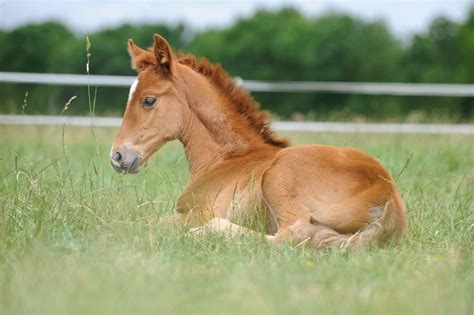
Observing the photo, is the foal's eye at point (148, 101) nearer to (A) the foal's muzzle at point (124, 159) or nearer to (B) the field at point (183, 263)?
(A) the foal's muzzle at point (124, 159)

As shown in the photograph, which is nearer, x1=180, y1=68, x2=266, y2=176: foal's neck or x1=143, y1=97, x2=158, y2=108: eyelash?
x1=143, y1=97, x2=158, y2=108: eyelash

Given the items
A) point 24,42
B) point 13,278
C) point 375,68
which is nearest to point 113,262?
point 13,278

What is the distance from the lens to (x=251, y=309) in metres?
4.02

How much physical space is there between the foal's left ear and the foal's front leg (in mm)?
1263

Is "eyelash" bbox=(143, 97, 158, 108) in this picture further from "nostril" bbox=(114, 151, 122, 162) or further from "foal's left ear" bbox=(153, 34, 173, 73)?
"nostril" bbox=(114, 151, 122, 162)

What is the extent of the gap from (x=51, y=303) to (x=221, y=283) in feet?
2.92

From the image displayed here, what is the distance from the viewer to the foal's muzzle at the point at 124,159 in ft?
20.4

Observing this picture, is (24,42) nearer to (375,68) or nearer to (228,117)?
(375,68)

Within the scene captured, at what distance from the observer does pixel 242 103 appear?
657 cm

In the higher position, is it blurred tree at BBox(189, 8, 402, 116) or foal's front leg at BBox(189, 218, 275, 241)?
foal's front leg at BBox(189, 218, 275, 241)

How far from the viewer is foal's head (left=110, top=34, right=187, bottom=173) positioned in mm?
6246

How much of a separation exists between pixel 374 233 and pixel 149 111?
1906 mm

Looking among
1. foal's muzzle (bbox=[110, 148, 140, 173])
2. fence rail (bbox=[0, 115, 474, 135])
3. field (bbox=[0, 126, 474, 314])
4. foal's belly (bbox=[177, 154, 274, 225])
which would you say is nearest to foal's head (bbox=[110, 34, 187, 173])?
foal's muzzle (bbox=[110, 148, 140, 173])

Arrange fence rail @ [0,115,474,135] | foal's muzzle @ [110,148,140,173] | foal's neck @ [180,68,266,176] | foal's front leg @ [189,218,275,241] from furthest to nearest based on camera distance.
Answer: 1. fence rail @ [0,115,474,135]
2. foal's neck @ [180,68,266,176]
3. foal's muzzle @ [110,148,140,173]
4. foal's front leg @ [189,218,275,241]
